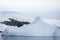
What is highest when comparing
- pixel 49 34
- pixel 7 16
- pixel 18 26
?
pixel 7 16

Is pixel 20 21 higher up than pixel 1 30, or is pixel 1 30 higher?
pixel 20 21

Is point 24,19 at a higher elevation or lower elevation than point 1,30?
higher

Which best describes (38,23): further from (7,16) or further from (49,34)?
(7,16)

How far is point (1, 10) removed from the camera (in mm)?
1701

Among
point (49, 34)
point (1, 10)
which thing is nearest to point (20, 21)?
point (1, 10)

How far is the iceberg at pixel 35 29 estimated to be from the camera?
164 cm

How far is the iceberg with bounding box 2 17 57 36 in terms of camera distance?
5.39 feet

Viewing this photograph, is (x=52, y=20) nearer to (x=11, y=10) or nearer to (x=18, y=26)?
(x=18, y=26)

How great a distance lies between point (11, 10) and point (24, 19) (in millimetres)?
217

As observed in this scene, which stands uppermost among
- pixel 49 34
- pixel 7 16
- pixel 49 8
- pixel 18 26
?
pixel 49 8

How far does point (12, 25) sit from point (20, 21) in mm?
119

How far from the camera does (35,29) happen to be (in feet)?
5.48

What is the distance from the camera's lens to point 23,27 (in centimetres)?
165

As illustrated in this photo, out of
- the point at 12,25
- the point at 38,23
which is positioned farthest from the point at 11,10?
the point at 38,23
